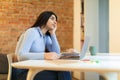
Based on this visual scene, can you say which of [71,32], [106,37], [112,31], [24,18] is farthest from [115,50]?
[24,18]

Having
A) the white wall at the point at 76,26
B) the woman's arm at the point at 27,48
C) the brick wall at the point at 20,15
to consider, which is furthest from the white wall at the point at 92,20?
the woman's arm at the point at 27,48

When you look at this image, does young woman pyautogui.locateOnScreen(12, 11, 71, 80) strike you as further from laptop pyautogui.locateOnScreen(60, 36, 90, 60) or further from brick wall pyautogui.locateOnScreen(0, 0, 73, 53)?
brick wall pyautogui.locateOnScreen(0, 0, 73, 53)

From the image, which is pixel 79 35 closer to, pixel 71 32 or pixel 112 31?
pixel 71 32

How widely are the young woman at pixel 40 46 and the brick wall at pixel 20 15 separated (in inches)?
116

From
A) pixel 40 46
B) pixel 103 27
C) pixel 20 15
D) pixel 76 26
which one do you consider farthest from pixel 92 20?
pixel 40 46

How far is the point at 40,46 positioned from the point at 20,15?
322cm

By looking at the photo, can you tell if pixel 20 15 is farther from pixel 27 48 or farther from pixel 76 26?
pixel 27 48

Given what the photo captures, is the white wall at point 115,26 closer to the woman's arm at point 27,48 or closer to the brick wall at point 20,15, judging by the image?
the brick wall at point 20,15

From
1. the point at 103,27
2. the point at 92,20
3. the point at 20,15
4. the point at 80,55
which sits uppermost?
the point at 20,15

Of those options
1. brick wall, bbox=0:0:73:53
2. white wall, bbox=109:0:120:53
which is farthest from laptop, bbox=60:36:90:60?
brick wall, bbox=0:0:73:53

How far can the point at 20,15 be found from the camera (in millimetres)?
5594

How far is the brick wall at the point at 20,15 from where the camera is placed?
5566 millimetres

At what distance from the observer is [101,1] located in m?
4.98

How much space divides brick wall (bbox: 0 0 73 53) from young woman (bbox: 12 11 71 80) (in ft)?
9.65
